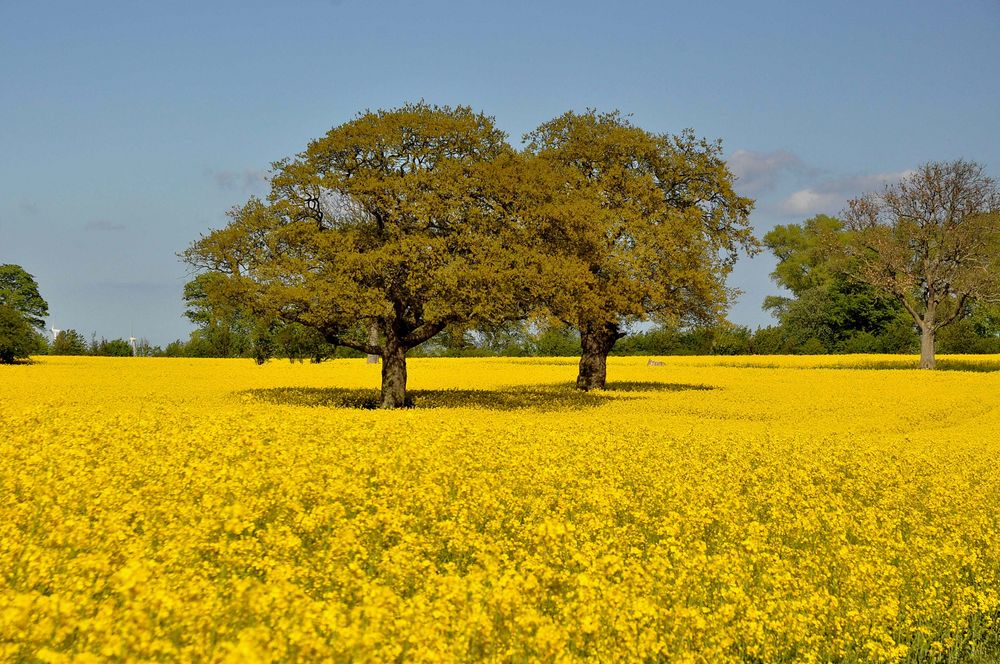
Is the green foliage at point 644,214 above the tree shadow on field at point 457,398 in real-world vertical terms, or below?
above

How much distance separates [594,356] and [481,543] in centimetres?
3114

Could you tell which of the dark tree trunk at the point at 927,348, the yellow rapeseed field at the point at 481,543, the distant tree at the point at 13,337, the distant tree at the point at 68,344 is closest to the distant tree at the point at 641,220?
the yellow rapeseed field at the point at 481,543

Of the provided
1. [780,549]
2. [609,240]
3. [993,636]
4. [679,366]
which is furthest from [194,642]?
[679,366]

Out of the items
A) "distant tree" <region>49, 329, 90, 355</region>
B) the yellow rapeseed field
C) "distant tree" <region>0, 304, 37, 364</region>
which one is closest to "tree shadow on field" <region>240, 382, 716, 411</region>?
the yellow rapeseed field

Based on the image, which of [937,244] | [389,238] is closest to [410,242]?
[389,238]

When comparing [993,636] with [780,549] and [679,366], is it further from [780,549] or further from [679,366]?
[679,366]

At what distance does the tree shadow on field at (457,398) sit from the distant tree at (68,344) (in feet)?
175

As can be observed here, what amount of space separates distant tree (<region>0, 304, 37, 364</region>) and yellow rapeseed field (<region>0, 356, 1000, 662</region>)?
44589 mm

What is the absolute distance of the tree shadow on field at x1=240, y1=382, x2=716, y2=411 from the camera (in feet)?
98.4

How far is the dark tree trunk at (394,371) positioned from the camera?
2914cm

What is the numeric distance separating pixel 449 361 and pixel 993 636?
67.1 m

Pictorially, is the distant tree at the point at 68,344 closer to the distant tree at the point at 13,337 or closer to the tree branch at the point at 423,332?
the distant tree at the point at 13,337

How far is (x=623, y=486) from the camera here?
41.0ft

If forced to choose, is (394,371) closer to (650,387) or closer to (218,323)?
(218,323)
